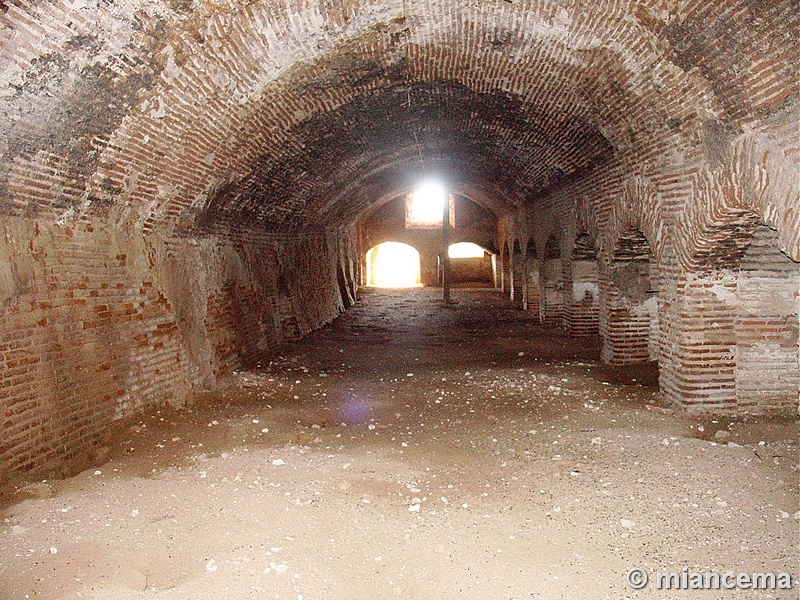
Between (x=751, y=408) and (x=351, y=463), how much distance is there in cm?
426

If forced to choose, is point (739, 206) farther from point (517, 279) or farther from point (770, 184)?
point (517, 279)

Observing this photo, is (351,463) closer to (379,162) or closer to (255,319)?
(255,319)

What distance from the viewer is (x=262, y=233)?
11.0 m

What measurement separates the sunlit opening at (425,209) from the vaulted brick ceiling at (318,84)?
1762cm

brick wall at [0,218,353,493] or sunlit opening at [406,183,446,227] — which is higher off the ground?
sunlit opening at [406,183,446,227]

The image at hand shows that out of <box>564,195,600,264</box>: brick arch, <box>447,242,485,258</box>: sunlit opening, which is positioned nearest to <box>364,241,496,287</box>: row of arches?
<box>447,242,485,258</box>: sunlit opening

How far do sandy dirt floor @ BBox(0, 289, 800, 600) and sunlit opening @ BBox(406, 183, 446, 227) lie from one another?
1959 centimetres

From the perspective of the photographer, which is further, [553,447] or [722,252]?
[722,252]

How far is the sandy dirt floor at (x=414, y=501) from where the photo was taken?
348cm

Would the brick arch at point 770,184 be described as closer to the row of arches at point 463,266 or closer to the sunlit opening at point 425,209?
the row of arches at point 463,266

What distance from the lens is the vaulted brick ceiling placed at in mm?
4316

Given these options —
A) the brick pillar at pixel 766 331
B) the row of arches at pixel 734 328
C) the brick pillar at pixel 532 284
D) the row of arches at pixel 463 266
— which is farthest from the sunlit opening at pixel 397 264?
the brick pillar at pixel 766 331

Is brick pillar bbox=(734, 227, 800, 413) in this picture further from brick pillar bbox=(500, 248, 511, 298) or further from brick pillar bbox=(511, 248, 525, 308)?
brick pillar bbox=(500, 248, 511, 298)

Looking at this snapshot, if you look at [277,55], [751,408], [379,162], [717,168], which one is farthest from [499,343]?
[277,55]
